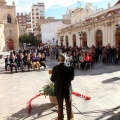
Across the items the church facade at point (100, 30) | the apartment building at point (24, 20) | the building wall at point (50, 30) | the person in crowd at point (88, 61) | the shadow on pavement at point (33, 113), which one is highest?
the apartment building at point (24, 20)

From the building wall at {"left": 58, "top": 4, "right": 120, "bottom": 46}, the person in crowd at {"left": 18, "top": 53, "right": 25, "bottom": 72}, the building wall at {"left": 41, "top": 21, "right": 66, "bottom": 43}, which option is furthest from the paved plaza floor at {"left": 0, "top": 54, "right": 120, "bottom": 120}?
the building wall at {"left": 41, "top": 21, "right": 66, "bottom": 43}

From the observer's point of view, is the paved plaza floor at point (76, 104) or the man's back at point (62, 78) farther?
the paved plaza floor at point (76, 104)

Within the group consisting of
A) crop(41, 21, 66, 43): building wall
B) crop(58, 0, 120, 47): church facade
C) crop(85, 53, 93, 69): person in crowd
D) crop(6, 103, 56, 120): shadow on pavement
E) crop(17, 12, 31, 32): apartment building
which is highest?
Answer: crop(17, 12, 31, 32): apartment building

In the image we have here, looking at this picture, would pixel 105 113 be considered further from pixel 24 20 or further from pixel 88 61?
pixel 24 20

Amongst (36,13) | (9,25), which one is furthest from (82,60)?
(36,13)

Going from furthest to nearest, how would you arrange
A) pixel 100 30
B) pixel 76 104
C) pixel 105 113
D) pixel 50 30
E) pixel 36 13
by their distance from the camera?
pixel 36 13 < pixel 50 30 < pixel 100 30 < pixel 76 104 < pixel 105 113

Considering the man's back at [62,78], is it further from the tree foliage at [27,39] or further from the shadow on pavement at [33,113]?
the tree foliage at [27,39]

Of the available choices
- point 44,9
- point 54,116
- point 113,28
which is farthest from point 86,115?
point 44,9

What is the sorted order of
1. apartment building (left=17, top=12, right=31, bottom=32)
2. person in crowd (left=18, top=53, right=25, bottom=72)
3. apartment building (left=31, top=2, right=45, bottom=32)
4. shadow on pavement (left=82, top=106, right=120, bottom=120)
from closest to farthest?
shadow on pavement (left=82, top=106, right=120, bottom=120)
person in crowd (left=18, top=53, right=25, bottom=72)
apartment building (left=31, top=2, right=45, bottom=32)
apartment building (left=17, top=12, right=31, bottom=32)

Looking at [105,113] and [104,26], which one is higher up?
[104,26]

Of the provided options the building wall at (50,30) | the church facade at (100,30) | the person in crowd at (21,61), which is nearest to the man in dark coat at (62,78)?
the person in crowd at (21,61)

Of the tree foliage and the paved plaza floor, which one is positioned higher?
the tree foliage

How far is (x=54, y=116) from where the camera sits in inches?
230

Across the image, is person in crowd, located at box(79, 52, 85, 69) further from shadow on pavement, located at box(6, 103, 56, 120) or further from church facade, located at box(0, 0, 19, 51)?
church facade, located at box(0, 0, 19, 51)
